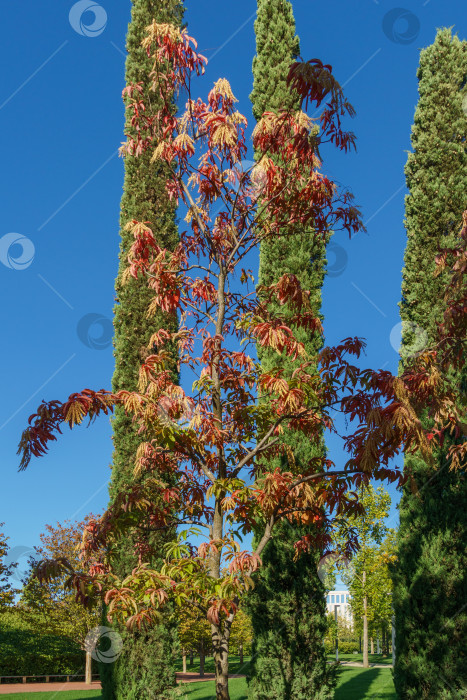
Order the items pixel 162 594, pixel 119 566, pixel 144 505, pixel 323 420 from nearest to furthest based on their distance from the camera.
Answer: pixel 162 594
pixel 144 505
pixel 323 420
pixel 119 566

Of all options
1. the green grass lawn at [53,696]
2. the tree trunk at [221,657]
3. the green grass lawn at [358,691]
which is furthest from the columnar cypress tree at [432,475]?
the green grass lawn at [53,696]

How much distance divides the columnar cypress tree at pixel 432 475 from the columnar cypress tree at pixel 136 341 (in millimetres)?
3599

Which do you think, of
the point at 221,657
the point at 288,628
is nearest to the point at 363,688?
the point at 288,628

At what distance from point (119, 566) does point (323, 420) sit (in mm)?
4734

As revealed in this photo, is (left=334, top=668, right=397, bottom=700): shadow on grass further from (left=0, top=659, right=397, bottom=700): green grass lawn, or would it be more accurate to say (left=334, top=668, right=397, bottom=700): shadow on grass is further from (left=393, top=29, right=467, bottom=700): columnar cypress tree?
(left=393, top=29, right=467, bottom=700): columnar cypress tree

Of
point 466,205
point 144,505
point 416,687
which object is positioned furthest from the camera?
point 466,205

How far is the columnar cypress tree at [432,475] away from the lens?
8.34 metres

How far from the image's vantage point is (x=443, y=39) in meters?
11.1

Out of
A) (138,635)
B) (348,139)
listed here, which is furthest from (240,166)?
(138,635)

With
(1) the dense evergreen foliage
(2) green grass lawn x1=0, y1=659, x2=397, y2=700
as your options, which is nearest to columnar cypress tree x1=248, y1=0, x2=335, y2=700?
(1) the dense evergreen foliage

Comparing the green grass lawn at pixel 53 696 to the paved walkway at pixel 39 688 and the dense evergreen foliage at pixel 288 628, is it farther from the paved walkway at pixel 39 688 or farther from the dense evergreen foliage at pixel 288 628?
the dense evergreen foliage at pixel 288 628

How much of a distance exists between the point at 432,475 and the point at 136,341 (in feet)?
17.1

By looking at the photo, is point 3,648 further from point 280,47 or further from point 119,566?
point 280,47

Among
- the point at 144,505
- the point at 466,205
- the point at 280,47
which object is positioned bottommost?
the point at 144,505
